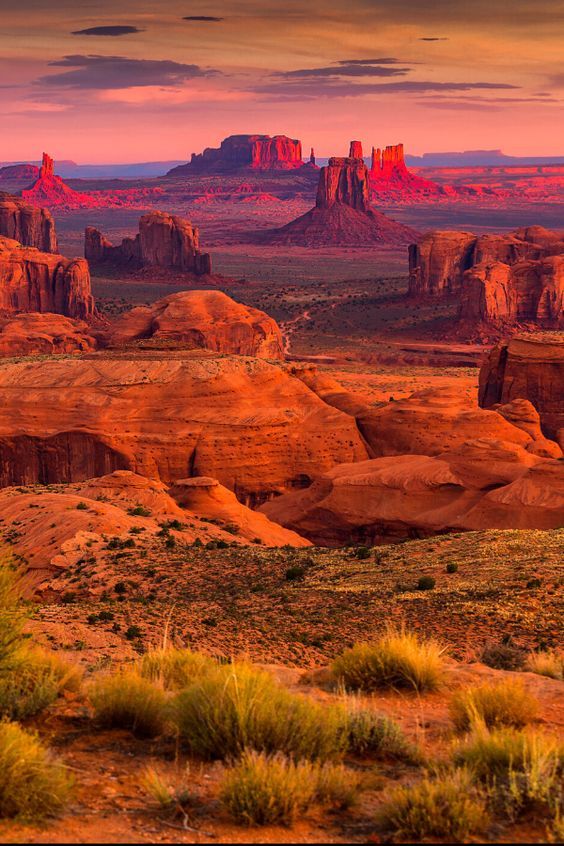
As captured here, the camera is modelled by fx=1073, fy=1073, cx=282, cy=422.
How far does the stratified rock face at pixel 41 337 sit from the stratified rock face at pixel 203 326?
9.36 metres

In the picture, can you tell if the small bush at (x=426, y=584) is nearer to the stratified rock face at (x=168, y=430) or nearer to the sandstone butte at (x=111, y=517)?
the sandstone butte at (x=111, y=517)

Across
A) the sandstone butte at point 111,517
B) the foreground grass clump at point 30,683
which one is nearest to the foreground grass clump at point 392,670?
the foreground grass clump at point 30,683

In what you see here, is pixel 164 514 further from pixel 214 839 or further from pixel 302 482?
pixel 214 839

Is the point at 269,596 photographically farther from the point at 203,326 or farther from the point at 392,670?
the point at 203,326

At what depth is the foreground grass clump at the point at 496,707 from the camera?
12852mm

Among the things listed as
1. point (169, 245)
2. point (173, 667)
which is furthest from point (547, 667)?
point (169, 245)

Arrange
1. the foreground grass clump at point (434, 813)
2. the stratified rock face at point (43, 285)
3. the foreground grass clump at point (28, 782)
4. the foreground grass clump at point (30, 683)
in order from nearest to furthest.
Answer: the foreground grass clump at point (434, 813)
the foreground grass clump at point (28, 782)
the foreground grass clump at point (30, 683)
the stratified rock face at point (43, 285)

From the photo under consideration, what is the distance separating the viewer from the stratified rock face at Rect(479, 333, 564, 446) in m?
62.7

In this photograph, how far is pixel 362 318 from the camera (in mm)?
139750

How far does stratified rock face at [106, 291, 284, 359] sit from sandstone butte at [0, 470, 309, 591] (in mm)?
→ 29420

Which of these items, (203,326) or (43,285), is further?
(43,285)

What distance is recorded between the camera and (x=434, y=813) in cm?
966

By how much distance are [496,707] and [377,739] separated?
175 cm

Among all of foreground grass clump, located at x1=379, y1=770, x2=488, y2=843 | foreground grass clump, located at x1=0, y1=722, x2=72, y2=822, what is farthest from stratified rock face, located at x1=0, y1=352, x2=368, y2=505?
foreground grass clump, located at x1=379, y1=770, x2=488, y2=843
